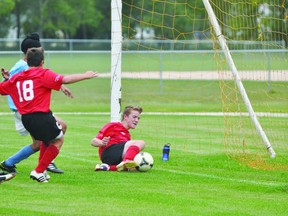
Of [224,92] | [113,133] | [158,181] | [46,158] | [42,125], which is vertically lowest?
[158,181]

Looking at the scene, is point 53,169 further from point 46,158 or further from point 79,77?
point 79,77

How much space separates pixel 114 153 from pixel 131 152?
0.92ft

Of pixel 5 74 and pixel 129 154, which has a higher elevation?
pixel 5 74

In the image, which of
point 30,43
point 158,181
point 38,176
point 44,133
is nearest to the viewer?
point 44,133

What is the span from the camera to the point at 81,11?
211 ft

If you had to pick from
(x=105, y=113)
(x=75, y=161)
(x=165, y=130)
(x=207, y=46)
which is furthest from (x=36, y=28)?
(x=75, y=161)

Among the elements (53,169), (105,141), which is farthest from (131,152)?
(53,169)

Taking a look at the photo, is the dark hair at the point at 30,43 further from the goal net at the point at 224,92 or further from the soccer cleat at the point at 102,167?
the soccer cleat at the point at 102,167

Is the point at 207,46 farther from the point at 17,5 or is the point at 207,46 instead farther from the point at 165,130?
the point at 165,130

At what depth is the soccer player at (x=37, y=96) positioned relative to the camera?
35.8 ft

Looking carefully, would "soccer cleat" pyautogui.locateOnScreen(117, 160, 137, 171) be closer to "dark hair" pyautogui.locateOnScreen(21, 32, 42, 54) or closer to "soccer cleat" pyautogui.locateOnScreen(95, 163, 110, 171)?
"soccer cleat" pyautogui.locateOnScreen(95, 163, 110, 171)

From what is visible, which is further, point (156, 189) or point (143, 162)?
point (143, 162)

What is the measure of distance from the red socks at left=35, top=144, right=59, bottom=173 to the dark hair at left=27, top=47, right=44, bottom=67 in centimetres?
103

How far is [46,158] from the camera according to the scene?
439 inches
